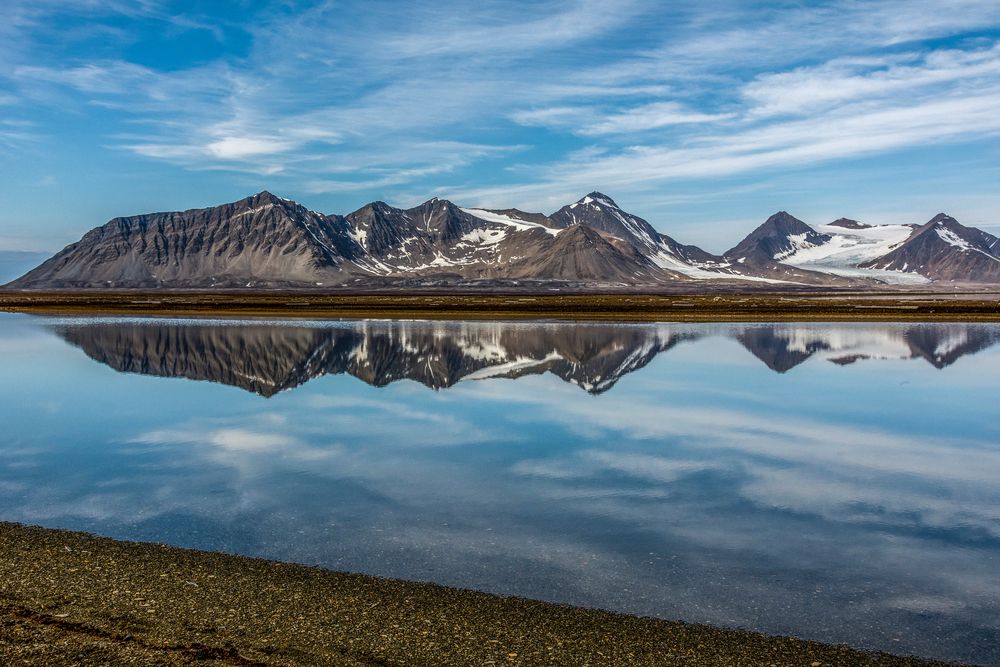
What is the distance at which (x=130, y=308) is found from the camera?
353ft

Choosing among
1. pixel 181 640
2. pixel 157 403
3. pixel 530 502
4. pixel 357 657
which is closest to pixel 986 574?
pixel 530 502

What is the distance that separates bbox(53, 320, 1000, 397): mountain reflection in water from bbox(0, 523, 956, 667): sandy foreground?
2095 cm

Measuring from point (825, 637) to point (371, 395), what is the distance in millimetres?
23656

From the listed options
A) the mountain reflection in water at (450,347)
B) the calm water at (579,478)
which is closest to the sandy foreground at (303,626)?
the calm water at (579,478)

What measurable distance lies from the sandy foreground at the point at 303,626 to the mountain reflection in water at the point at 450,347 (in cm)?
2095

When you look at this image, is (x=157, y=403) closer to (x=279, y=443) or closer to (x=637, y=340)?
(x=279, y=443)

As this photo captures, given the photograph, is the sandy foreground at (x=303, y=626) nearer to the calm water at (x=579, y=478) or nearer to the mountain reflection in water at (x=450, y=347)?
the calm water at (x=579, y=478)

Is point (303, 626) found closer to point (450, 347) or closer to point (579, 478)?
point (579, 478)

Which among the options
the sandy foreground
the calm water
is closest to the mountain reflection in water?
the calm water

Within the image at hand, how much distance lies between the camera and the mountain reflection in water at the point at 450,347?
127ft

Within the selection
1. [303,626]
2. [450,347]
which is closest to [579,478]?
[303,626]

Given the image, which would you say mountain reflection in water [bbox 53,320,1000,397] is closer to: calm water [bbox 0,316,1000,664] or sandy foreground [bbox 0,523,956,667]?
calm water [bbox 0,316,1000,664]

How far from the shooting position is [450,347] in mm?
51031

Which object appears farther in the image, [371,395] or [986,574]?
[371,395]
